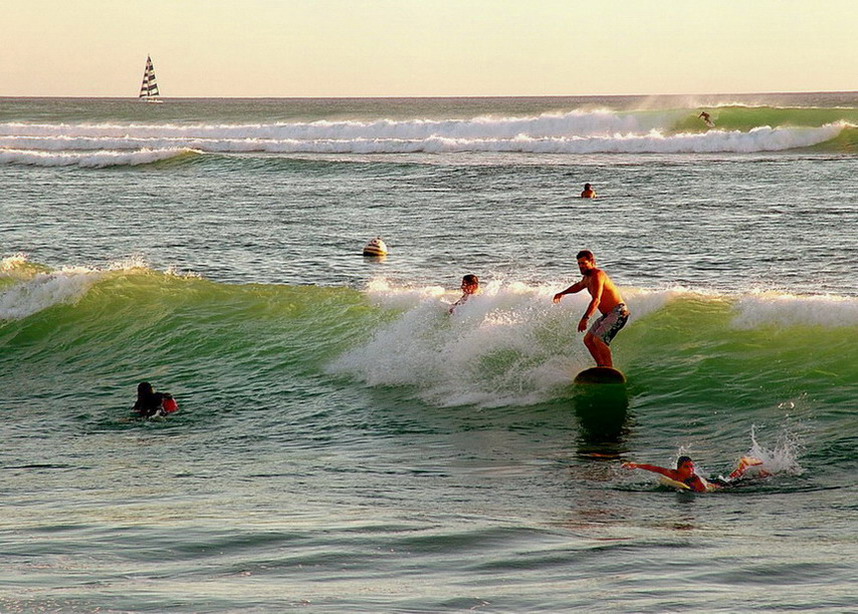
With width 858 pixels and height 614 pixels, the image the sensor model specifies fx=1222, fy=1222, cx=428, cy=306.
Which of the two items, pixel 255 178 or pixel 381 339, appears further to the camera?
pixel 255 178

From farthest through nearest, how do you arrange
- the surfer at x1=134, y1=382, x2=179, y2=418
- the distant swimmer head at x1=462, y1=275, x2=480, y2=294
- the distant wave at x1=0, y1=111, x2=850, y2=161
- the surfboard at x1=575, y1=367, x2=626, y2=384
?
1. the distant wave at x1=0, y1=111, x2=850, y2=161
2. the distant swimmer head at x1=462, y1=275, x2=480, y2=294
3. the surfer at x1=134, y1=382, x2=179, y2=418
4. the surfboard at x1=575, y1=367, x2=626, y2=384

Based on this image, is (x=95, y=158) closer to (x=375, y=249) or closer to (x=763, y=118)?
(x=763, y=118)

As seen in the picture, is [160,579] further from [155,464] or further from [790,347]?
[790,347]

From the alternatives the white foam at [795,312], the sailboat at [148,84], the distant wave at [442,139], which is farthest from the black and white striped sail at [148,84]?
the white foam at [795,312]

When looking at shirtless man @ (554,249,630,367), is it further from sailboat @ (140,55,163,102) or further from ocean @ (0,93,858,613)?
sailboat @ (140,55,163,102)

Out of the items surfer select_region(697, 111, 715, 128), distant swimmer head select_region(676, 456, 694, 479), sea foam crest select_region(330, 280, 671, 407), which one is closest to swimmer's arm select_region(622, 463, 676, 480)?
distant swimmer head select_region(676, 456, 694, 479)

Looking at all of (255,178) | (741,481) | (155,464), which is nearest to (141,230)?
(255,178)

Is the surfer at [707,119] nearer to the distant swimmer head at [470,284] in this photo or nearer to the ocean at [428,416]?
the ocean at [428,416]

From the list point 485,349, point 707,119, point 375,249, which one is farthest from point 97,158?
point 485,349

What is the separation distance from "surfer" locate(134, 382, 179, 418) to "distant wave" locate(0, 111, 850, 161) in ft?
148

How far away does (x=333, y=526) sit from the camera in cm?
986

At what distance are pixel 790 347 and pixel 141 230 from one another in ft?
75.8

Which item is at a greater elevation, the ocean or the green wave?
the green wave

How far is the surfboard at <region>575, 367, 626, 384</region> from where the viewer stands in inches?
589
